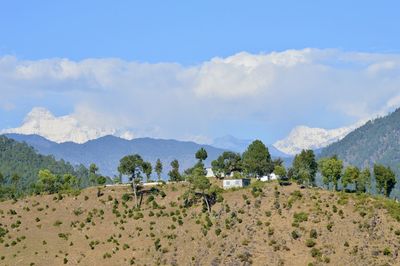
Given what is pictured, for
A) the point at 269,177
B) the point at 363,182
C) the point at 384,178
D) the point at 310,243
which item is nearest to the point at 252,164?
the point at 269,177

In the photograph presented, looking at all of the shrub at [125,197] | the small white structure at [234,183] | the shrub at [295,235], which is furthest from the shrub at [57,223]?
the shrub at [295,235]

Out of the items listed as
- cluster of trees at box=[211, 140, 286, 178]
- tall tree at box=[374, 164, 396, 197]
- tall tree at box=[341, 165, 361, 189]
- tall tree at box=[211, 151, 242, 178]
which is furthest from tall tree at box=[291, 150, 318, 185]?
tall tree at box=[211, 151, 242, 178]

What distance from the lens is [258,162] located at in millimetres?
191000

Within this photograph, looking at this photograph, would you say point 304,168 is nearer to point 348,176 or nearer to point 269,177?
point 269,177

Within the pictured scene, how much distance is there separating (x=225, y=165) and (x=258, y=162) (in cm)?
1070

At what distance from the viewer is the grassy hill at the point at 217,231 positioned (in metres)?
140

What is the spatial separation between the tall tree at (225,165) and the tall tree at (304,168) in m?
19.6

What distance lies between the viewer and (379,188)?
587 ft

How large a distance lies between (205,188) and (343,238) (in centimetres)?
3755

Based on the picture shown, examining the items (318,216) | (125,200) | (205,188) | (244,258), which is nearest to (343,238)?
(318,216)

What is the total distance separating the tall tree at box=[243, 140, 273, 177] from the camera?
190500 mm

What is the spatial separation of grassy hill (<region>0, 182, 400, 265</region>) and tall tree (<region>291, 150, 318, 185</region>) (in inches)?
411

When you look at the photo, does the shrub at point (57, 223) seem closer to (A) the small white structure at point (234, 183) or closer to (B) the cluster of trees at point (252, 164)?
(A) the small white structure at point (234, 183)

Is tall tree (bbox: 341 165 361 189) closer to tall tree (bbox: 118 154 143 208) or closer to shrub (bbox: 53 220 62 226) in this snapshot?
tall tree (bbox: 118 154 143 208)
